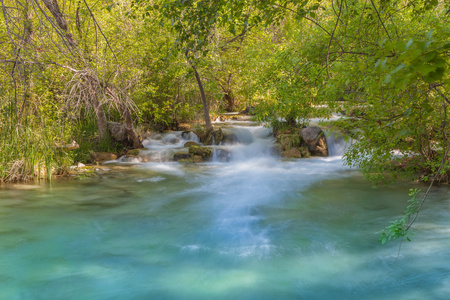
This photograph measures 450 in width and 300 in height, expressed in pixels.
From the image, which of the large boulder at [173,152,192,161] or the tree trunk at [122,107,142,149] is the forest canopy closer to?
the tree trunk at [122,107,142,149]

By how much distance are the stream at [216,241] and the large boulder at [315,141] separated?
3.98 meters

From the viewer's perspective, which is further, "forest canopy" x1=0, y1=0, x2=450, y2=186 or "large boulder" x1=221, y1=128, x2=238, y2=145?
"large boulder" x1=221, y1=128, x2=238, y2=145

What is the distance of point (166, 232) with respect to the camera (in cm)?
608

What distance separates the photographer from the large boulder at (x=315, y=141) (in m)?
14.1

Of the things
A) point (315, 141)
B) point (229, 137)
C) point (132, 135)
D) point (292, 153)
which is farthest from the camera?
point (229, 137)

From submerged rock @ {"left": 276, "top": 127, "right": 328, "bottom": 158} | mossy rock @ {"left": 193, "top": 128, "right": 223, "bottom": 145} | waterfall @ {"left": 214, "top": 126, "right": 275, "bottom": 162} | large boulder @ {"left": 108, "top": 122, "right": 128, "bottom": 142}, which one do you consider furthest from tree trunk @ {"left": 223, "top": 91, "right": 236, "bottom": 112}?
large boulder @ {"left": 108, "top": 122, "right": 128, "bottom": 142}

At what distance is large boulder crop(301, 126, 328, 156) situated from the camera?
14.1 metres

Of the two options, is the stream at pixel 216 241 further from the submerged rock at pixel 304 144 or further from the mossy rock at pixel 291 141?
the mossy rock at pixel 291 141

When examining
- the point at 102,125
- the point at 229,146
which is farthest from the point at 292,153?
the point at 102,125

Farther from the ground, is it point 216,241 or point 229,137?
point 229,137

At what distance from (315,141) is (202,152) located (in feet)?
15.0

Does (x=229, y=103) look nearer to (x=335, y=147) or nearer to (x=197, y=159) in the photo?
(x=335, y=147)

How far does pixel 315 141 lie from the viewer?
46.3 ft

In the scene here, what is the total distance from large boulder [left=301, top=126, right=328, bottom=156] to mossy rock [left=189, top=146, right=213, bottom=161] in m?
3.94
